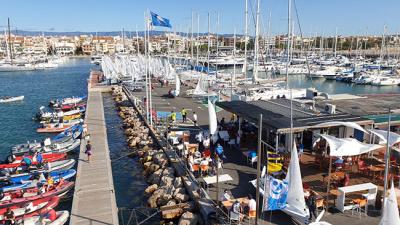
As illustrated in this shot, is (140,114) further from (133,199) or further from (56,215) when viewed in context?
(56,215)

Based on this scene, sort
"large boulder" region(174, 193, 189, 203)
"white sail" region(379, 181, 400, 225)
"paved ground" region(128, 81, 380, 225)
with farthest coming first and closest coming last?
"large boulder" region(174, 193, 189, 203) < "paved ground" region(128, 81, 380, 225) < "white sail" region(379, 181, 400, 225)

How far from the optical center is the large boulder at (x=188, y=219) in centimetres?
1556

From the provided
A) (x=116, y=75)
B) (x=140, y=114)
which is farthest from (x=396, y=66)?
(x=140, y=114)

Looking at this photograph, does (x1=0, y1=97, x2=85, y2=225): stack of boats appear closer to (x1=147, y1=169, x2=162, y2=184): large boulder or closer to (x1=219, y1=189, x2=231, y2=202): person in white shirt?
(x1=147, y1=169, x2=162, y2=184): large boulder

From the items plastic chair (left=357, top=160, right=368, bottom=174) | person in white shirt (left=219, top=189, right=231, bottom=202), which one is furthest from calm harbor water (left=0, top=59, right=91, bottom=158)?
plastic chair (left=357, top=160, right=368, bottom=174)

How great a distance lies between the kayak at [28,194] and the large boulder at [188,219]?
8414 mm

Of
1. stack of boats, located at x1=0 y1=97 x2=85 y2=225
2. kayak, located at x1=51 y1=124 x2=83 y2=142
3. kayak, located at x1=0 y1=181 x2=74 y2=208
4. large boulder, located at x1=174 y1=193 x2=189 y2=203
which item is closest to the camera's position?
large boulder, located at x1=174 y1=193 x2=189 y2=203

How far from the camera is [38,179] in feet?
72.4

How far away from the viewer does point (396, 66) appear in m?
92.2

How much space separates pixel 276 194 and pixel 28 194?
13.4m

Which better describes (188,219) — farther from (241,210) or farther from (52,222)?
(52,222)

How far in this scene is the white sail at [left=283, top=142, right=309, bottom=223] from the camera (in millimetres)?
13375

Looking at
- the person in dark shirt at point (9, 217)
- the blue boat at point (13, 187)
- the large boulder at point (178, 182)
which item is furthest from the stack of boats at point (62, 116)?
the large boulder at point (178, 182)

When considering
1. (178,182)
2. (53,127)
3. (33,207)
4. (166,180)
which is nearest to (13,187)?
(33,207)
